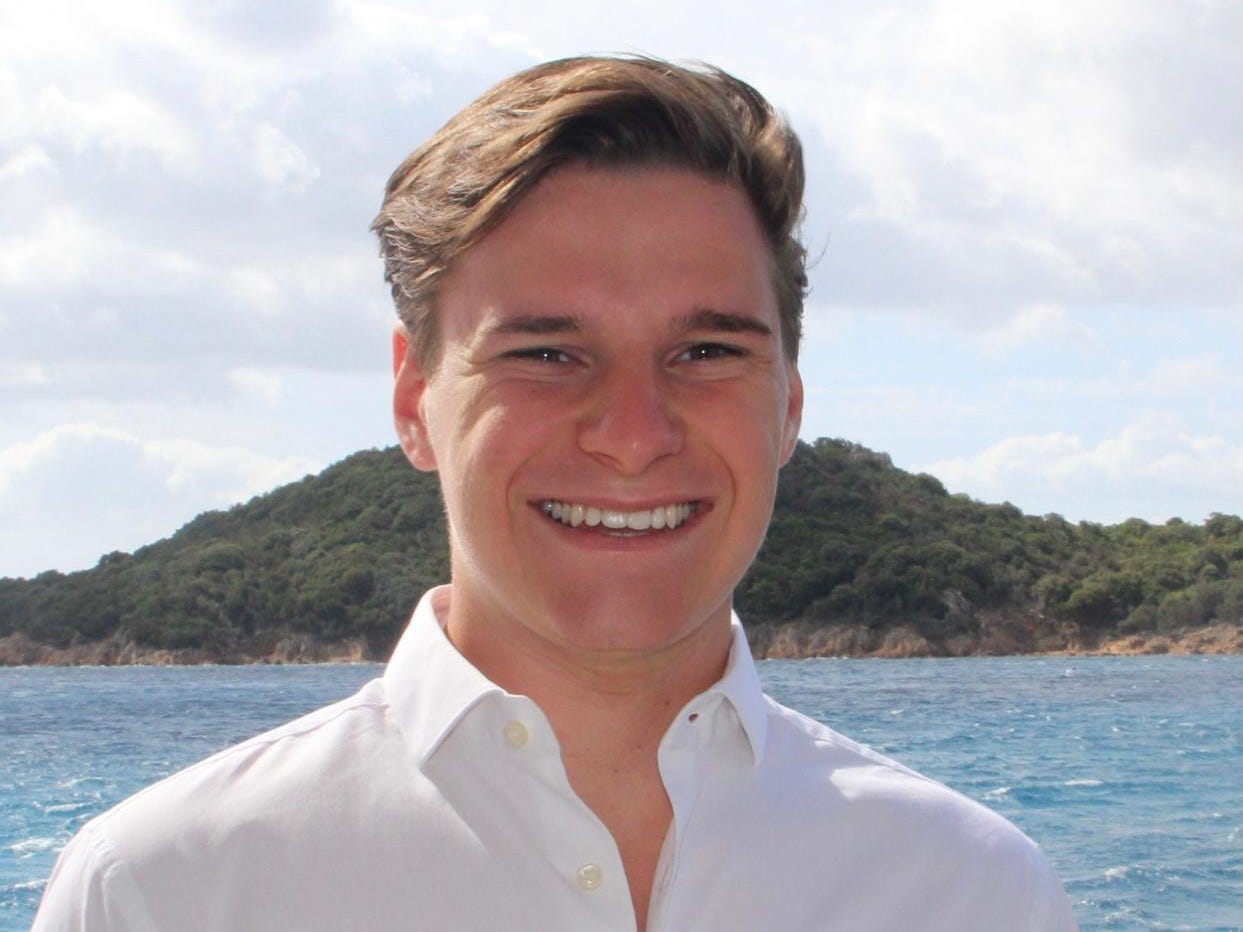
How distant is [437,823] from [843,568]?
5970cm

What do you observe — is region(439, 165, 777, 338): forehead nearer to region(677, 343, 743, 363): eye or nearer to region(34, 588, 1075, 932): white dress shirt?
region(677, 343, 743, 363): eye

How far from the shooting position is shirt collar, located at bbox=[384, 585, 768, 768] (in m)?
1.76

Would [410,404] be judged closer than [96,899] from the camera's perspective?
No

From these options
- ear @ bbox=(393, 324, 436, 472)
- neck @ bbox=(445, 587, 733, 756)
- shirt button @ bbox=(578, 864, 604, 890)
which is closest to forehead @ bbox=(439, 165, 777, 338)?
ear @ bbox=(393, 324, 436, 472)

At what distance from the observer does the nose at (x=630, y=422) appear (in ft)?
5.60

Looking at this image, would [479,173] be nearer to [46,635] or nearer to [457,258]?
[457,258]

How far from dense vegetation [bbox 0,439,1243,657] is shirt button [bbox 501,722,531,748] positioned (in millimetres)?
49029

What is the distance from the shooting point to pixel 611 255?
5.78 ft

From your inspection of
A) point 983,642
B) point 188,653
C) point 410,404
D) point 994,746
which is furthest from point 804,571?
point 410,404

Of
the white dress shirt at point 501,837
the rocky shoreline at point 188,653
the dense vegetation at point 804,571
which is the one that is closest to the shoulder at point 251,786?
the white dress shirt at point 501,837

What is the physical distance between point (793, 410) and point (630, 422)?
1.46 ft

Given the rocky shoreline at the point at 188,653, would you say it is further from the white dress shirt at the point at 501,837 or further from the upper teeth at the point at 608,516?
the upper teeth at the point at 608,516

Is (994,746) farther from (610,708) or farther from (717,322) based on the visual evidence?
(717,322)

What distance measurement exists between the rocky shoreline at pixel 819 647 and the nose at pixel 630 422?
2210 inches
